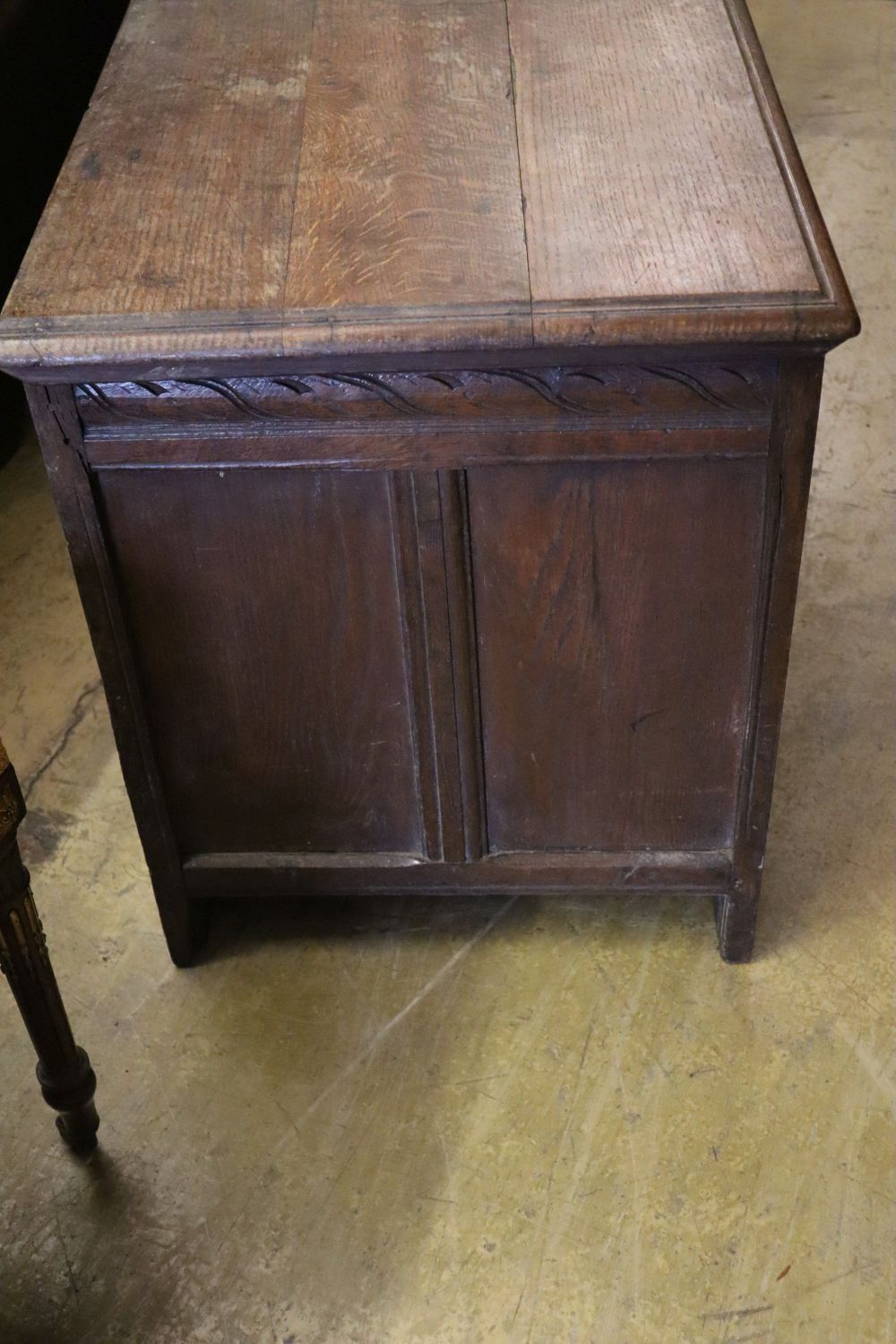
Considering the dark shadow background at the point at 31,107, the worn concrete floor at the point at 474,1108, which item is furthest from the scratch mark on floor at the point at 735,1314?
the dark shadow background at the point at 31,107

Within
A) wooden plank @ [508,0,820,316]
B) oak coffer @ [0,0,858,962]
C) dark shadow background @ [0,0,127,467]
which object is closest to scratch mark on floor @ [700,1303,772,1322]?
oak coffer @ [0,0,858,962]

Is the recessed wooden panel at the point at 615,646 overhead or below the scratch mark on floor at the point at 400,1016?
overhead

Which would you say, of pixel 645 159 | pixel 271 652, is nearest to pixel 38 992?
pixel 271 652

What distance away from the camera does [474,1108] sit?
1.61 m

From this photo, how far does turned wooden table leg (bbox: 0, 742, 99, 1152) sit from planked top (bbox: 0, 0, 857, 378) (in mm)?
421

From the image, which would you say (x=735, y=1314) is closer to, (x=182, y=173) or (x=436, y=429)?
(x=436, y=429)

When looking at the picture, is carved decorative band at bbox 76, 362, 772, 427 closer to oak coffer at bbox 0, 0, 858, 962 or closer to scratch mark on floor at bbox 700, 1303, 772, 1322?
oak coffer at bbox 0, 0, 858, 962

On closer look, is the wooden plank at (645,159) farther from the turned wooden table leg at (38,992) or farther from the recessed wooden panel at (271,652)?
the turned wooden table leg at (38,992)

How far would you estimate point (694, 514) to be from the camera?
1401mm

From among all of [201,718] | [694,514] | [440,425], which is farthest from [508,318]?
[201,718]

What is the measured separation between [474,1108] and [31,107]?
5.89 ft

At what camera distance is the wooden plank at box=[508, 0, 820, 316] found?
129 cm

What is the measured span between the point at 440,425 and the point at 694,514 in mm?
261

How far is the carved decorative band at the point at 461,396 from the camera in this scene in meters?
1.30
